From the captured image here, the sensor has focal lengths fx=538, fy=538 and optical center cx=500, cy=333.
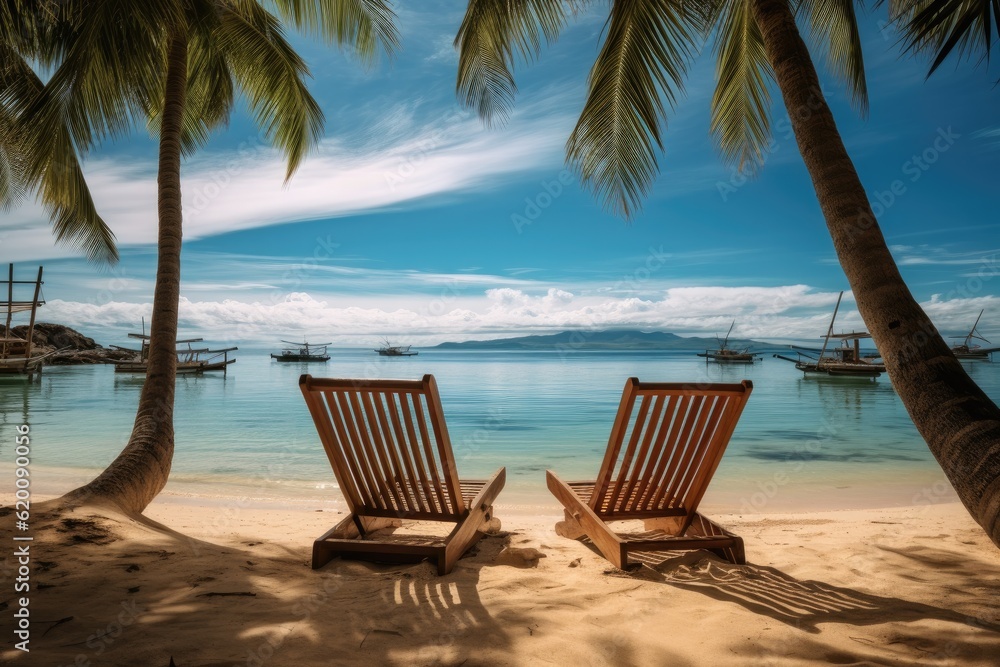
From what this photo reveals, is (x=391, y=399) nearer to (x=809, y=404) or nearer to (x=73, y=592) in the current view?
(x=73, y=592)

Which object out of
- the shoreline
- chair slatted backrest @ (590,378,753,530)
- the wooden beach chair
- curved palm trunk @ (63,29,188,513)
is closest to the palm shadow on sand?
the wooden beach chair

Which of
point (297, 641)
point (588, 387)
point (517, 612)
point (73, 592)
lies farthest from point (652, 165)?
point (588, 387)

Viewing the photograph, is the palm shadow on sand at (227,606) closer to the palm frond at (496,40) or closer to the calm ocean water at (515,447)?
the calm ocean water at (515,447)

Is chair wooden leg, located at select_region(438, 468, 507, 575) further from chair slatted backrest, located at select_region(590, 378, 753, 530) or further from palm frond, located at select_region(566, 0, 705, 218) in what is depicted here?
palm frond, located at select_region(566, 0, 705, 218)

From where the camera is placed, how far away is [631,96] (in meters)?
5.36

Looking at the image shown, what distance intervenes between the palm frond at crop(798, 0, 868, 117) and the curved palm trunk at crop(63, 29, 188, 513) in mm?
6434

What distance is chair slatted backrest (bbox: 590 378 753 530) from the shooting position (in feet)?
9.72

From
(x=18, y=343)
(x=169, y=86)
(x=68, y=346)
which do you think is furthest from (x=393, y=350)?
(x=169, y=86)

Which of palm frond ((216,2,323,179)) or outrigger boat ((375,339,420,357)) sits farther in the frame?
outrigger boat ((375,339,420,357))

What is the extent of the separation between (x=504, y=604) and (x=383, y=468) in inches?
41.4

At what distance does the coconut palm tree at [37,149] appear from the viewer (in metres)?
4.84

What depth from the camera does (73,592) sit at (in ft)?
7.80

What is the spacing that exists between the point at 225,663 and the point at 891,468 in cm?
986

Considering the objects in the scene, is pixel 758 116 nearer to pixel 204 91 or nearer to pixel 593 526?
pixel 593 526
